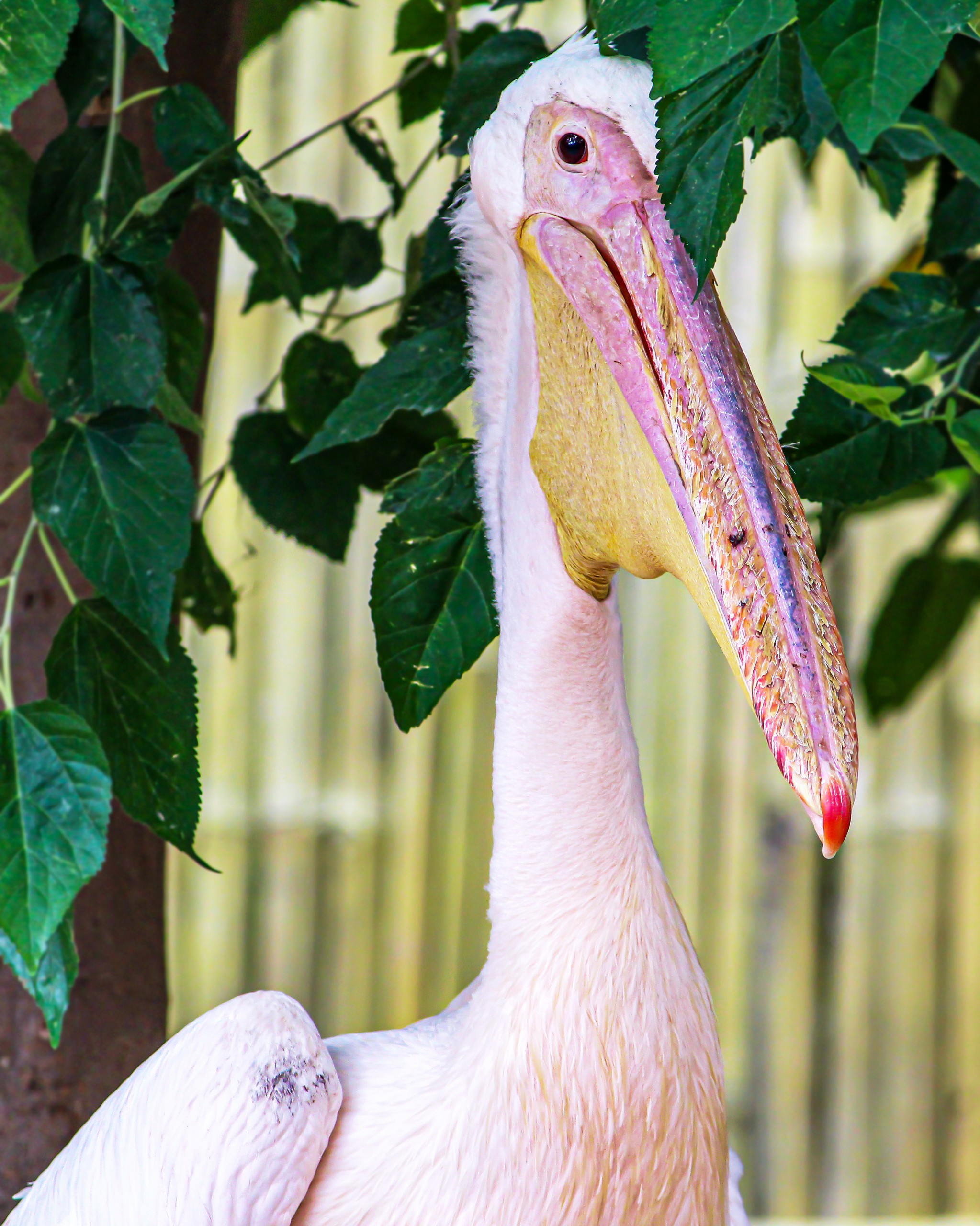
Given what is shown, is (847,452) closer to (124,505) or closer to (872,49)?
Answer: (872,49)

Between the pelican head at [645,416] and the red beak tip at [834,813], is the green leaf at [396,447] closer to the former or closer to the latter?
the pelican head at [645,416]

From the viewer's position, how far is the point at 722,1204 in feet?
3.26

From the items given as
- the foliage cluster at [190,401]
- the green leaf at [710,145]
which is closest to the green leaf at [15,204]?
the foliage cluster at [190,401]

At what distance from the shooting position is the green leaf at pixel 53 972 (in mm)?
915

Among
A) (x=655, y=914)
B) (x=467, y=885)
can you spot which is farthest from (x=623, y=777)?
(x=467, y=885)

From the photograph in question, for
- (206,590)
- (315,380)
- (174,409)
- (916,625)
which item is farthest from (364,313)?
(916,625)

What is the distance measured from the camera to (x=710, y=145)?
76 centimetres

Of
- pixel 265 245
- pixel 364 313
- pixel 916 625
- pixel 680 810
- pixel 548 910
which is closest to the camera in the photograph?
pixel 548 910

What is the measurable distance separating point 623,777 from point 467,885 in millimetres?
1506

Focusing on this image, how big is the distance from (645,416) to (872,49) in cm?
23

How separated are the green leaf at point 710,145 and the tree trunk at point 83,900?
0.63 meters

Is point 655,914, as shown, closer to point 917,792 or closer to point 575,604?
point 575,604

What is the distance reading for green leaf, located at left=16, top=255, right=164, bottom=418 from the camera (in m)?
0.98

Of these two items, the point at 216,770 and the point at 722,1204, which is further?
the point at 216,770
